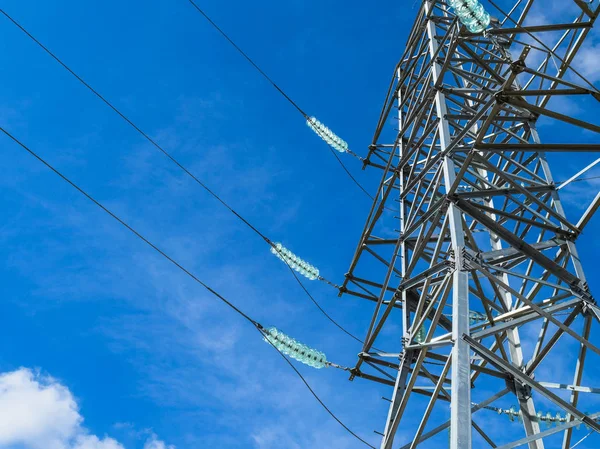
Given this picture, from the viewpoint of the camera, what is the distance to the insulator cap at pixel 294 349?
10.8m

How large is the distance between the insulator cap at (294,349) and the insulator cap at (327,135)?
7.97 m

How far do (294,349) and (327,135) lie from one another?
8394 mm

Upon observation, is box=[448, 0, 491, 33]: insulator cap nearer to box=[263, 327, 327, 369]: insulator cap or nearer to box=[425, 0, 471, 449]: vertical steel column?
box=[425, 0, 471, 449]: vertical steel column

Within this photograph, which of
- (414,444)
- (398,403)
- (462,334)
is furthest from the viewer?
(398,403)

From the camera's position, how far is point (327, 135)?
17406 millimetres

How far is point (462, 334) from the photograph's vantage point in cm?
640

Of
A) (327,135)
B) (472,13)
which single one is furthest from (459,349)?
(327,135)

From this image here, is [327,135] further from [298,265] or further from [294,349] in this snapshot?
[294,349]

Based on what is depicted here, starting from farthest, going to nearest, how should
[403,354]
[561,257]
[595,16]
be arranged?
[595,16] → [561,257] → [403,354]

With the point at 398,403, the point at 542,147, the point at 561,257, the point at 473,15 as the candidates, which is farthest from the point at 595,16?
the point at 398,403

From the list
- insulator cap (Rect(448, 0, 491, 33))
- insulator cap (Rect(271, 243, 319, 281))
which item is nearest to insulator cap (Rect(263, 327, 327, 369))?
insulator cap (Rect(271, 243, 319, 281))

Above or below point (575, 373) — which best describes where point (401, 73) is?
above

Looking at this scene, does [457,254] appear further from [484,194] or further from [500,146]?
[500,146]

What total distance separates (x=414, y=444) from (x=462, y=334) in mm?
1927
